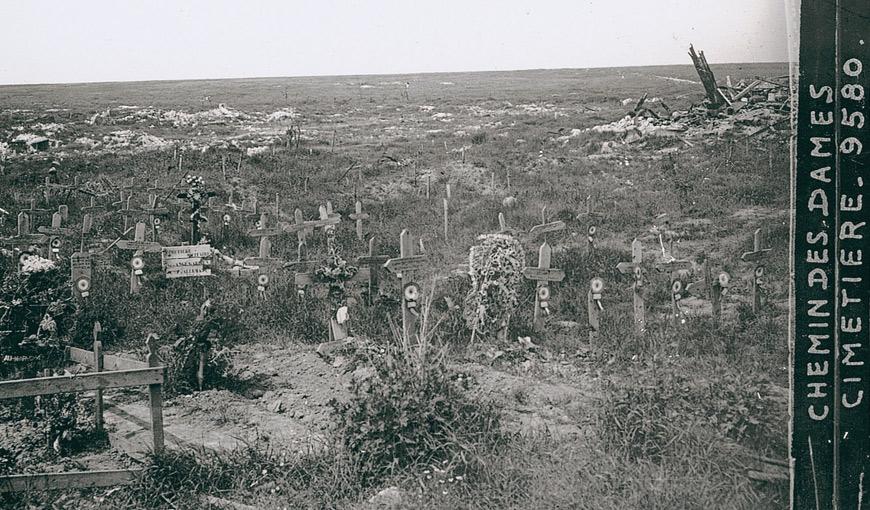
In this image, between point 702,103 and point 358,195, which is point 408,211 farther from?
point 702,103

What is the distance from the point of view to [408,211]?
8.12m

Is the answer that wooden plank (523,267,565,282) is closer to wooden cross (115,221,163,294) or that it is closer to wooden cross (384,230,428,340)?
wooden cross (384,230,428,340)

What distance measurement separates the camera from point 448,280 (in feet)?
23.6

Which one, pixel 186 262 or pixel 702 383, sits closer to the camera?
pixel 702 383

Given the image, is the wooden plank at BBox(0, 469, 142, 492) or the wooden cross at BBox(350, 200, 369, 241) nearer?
the wooden plank at BBox(0, 469, 142, 492)

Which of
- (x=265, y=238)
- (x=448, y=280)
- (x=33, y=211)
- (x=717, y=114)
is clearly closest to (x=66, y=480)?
(x=33, y=211)

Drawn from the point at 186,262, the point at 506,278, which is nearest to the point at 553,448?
the point at 506,278

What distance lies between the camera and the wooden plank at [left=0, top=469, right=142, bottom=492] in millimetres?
3936

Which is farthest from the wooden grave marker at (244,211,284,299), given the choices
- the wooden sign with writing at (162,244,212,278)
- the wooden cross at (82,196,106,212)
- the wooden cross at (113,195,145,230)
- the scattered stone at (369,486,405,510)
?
the scattered stone at (369,486,405,510)

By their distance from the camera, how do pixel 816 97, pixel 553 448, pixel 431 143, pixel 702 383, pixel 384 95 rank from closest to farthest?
pixel 816 97 → pixel 553 448 → pixel 702 383 → pixel 384 95 → pixel 431 143

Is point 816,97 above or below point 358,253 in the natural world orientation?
above

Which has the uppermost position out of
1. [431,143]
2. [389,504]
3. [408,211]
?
[431,143]

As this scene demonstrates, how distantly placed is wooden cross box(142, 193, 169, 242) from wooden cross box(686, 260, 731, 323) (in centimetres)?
634

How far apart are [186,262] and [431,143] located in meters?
3.23
